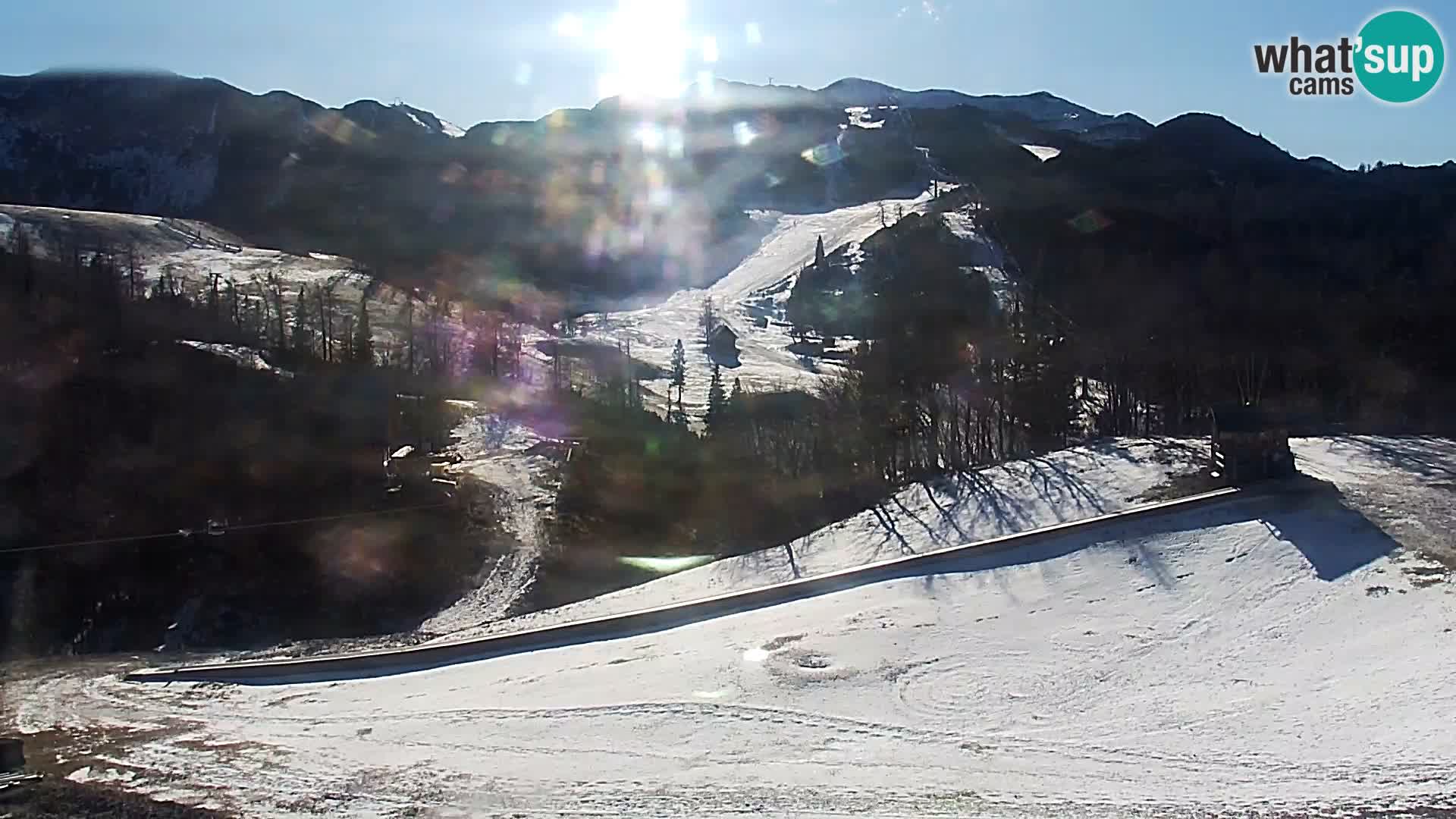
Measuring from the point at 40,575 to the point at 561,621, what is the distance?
23.1 m

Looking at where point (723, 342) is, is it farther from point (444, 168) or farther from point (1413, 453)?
point (444, 168)

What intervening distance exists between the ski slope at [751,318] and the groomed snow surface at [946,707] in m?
43.7

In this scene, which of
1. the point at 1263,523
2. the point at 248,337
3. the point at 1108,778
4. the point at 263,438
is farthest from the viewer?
the point at 248,337

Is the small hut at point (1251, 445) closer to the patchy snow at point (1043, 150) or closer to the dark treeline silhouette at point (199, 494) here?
the dark treeline silhouette at point (199, 494)

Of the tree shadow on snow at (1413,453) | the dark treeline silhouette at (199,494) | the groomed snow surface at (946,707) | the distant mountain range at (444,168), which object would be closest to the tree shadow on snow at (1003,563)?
the groomed snow surface at (946,707)

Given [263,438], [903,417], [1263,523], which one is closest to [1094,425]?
[903,417]

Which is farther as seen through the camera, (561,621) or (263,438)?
(263,438)

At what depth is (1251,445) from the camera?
19.0 m

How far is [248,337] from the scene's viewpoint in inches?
2387

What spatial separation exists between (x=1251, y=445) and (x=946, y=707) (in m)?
10.0

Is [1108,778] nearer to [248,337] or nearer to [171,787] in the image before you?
[171,787]

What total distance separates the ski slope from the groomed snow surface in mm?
43687

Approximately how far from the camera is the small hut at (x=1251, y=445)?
1894cm

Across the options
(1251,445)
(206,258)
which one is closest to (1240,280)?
(1251,445)
